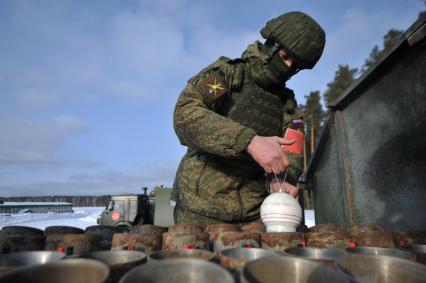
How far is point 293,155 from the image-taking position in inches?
133

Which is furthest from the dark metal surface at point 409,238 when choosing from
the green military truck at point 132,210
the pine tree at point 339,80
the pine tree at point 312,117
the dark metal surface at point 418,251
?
the pine tree at point 339,80

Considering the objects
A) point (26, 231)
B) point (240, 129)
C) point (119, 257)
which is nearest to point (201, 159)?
point (240, 129)

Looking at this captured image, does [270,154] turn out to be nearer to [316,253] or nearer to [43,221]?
[316,253]

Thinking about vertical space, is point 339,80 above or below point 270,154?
above

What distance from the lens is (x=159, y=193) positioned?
13.8 metres

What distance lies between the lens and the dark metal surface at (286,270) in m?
0.88

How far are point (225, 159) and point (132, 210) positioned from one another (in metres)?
11.5

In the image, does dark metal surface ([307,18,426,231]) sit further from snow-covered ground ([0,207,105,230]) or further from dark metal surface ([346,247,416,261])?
snow-covered ground ([0,207,105,230])

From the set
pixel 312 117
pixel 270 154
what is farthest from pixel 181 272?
pixel 312 117

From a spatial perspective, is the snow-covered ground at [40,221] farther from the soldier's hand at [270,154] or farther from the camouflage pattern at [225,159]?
the soldier's hand at [270,154]

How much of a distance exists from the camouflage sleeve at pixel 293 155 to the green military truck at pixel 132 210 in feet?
33.6

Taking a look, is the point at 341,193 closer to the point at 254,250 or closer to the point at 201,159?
the point at 201,159

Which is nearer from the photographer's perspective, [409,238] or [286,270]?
[286,270]

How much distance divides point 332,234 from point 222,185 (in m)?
1.62
